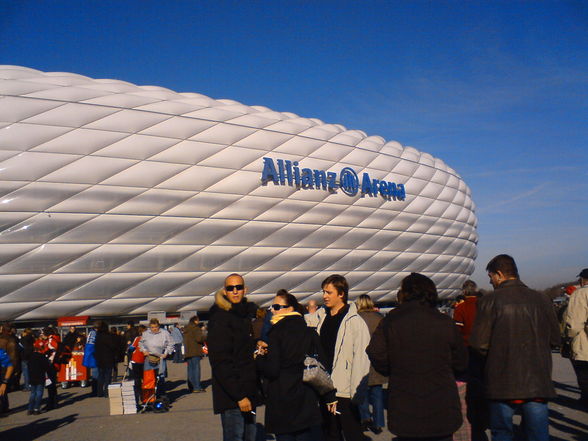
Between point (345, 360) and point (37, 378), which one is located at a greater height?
point (345, 360)

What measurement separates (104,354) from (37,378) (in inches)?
66.3

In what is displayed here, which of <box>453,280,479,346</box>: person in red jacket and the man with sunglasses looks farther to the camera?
<box>453,280,479,346</box>: person in red jacket

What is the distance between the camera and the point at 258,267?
20.5 meters

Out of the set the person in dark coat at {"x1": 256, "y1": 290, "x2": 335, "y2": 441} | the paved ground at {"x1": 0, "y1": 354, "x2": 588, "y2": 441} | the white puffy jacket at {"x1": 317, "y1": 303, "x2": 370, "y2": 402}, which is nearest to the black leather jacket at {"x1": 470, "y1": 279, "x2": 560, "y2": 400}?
the white puffy jacket at {"x1": 317, "y1": 303, "x2": 370, "y2": 402}

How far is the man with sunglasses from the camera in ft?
12.3

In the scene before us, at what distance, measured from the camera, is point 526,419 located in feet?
11.8

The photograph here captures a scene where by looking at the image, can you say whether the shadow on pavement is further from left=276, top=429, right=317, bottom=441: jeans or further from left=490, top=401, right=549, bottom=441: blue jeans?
left=490, top=401, right=549, bottom=441: blue jeans

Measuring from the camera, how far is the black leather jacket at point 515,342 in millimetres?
3506

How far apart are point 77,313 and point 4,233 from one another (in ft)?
11.2

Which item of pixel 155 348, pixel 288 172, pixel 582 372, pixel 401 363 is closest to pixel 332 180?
pixel 288 172

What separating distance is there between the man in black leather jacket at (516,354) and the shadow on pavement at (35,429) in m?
5.53

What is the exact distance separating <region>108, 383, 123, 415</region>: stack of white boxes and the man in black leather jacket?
587cm

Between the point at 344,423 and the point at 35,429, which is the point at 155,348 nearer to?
the point at 35,429

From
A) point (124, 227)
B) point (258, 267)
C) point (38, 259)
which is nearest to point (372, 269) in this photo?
point (258, 267)
